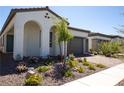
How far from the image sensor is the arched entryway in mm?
17781

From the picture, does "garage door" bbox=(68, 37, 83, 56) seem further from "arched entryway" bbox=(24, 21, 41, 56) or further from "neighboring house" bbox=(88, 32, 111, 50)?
"arched entryway" bbox=(24, 21, 41, 56)

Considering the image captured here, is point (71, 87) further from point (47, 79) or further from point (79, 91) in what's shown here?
point (47, 79)

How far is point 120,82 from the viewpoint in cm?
999

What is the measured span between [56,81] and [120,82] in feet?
9.57

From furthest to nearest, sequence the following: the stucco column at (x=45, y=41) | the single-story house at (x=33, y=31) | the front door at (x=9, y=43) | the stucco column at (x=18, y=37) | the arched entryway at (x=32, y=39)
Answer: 1. the front door at (x=9, y=43)
2. the arched entryway at (x=32, y=39)
3. the stucco column at (x=45, y=41)
4. the single-story house at (x=33, y=31)
5. the stucco column at (x=18, y=37)

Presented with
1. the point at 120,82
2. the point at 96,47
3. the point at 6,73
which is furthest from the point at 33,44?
the point at 96,47

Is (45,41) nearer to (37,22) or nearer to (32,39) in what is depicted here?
(37,22)

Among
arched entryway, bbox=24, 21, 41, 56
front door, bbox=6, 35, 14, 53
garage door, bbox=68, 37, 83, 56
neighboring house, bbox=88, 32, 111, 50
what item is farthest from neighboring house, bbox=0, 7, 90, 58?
neighboring house, bbox=88, 32, 111, 50

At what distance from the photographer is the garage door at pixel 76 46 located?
24091 mm

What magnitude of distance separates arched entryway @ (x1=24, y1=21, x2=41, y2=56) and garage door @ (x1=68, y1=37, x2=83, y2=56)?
6.42 metres

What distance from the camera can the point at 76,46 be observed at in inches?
996

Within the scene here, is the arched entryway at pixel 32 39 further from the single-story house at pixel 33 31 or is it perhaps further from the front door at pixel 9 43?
the front door at pixel 9 43

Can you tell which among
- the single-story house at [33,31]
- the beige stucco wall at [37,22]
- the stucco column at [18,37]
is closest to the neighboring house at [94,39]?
the single-story house at [33,31]

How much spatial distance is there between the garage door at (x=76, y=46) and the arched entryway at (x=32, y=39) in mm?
6418
